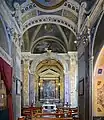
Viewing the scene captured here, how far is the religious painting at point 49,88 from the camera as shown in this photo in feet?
125

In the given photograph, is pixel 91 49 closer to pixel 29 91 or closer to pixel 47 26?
pixel 47 26

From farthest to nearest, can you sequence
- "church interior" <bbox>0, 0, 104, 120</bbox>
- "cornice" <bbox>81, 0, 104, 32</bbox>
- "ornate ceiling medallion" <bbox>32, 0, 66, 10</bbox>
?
"ornate ceiling medallion" <bbox>32, 0, 66, 10</bbox>, "church interior" <bbox>0, 0, 104, 120</bbox>, "cornice" <bbox>81, 0, 104, 32</bbox>

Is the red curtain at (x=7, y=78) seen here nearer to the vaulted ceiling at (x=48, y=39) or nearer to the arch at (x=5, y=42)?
the arch at (x=5, y=42)

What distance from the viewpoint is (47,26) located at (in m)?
24.7

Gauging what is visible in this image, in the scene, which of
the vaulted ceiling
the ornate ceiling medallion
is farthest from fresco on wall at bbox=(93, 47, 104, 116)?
the vaulted ceiling

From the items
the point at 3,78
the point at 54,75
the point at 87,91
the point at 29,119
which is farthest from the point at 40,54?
the point at 3,78

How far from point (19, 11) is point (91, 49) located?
427 centimetres

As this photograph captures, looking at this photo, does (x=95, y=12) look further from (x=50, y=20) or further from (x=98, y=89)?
(x=50, y=20)

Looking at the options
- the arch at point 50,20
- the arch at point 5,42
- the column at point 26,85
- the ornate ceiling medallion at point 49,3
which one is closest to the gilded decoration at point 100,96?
the arch at point 5,42

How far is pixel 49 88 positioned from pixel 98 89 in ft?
86.7

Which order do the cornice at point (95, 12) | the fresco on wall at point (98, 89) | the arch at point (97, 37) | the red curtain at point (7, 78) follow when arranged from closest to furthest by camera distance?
the red curtain at point (7, 78) < the cornice at point (95, 12) < the arch at point (97, 37) < the fresco on wall at point (98, 89)

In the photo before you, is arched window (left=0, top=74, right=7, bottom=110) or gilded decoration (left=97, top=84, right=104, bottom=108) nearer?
arched window (left=0, top=74, right=7, bottom=110)

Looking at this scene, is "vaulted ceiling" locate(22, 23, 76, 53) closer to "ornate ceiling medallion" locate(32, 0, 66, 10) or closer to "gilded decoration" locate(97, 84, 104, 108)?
"ornate ceiling medallion" locate(32, 0, 66, 10)

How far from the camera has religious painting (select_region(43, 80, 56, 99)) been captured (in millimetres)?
38125
